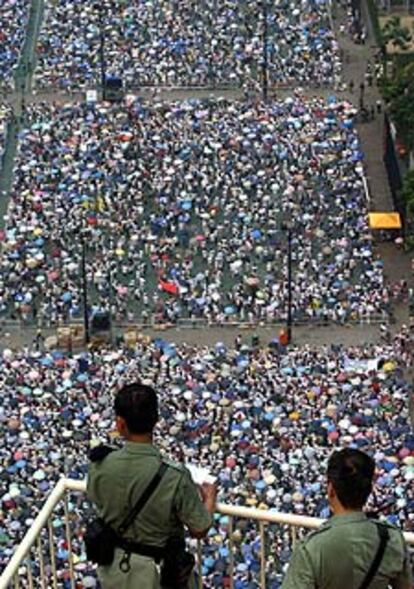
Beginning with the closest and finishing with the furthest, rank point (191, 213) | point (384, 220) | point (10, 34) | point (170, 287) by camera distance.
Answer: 1. point (170, 287)
2. point (384, 220)
3. point (191, 213)
4. point (10, 34)

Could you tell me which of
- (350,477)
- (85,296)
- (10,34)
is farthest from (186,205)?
(350,477)

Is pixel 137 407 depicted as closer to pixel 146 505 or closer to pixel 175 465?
pixel 175 465

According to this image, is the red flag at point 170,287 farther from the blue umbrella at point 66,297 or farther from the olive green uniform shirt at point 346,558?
the olive green uniform shirt at point 346,558

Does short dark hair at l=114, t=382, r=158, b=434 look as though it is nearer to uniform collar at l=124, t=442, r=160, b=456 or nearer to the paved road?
uniform collar at l=124, t=442, r=160, b=456

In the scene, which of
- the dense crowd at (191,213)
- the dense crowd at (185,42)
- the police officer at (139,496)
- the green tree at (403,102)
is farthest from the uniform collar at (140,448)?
the dense crowd at (185,42)

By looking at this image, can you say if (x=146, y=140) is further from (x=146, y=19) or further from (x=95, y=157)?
(x=146, y=19)

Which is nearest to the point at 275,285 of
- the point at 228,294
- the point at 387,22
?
the point at 228,294
